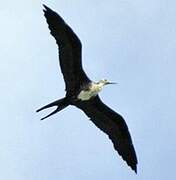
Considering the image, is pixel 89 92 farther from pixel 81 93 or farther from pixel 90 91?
pixel 81 93

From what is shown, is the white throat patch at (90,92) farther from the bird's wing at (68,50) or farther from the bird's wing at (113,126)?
the bird's wing at (113,126)

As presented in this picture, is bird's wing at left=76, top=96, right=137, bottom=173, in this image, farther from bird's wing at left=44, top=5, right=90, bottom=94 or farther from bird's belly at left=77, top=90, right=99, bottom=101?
bird's wing at left=44, top=5, right=90, bottom=94

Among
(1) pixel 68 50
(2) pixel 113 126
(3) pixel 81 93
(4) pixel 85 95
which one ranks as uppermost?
(1) pixel 68 50

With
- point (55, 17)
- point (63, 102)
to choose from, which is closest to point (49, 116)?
point (63, 102)

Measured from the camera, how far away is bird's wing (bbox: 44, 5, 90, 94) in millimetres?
39688

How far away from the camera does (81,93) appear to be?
40.9 meters

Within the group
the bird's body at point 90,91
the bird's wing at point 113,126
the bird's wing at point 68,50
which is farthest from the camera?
the bird's wing at point 113,126

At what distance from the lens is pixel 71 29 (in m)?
39.8

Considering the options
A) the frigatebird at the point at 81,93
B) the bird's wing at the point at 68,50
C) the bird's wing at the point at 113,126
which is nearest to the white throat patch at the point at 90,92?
the frigatebird at the point at 81,93

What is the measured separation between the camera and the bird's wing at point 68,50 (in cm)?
3969

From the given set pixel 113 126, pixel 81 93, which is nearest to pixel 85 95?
pixel 81 93

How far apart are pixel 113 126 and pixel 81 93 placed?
2.39 meters

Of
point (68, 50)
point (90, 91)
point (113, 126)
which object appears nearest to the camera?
point (68, 50)

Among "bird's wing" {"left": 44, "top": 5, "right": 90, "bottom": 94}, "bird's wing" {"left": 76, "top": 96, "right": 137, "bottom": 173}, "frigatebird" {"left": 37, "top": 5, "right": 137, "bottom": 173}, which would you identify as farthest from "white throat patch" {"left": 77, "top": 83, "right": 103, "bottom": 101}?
"bird's wing" {"left": 76, "top": 96, "right": 137, "bottom": 173}
